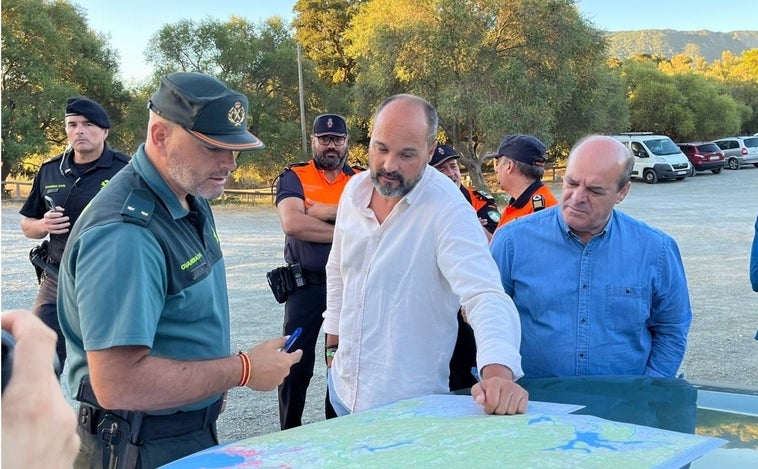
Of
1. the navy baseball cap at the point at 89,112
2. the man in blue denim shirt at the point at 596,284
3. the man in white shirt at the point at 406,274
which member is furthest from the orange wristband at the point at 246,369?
the navy baseball cap at the point at 89,112

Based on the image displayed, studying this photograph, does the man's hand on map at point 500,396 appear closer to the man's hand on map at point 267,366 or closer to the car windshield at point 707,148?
the man's hand on map at point 267,366

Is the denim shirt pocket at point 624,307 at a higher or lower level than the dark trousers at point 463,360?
higher

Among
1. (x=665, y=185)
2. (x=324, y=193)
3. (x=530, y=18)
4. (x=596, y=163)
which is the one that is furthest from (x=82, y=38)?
(x=596, y=163)

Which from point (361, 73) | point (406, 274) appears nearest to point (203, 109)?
point (406, 274)

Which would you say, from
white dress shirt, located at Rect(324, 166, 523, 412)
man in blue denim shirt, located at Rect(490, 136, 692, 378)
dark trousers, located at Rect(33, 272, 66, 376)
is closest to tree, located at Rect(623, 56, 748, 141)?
dark trousers, located at Rect(33, 272, 66, 376)

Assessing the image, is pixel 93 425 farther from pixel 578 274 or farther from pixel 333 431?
pixel 578 274

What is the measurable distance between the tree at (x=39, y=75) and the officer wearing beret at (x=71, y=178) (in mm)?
23403

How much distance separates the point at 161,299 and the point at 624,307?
177cm

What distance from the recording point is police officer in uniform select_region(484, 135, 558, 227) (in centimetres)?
495

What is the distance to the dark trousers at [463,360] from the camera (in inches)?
146

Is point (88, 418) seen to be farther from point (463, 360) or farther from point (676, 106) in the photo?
point (676, 106)

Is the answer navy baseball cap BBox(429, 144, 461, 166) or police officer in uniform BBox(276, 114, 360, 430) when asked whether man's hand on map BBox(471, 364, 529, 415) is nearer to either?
police officer in uniform BBox(276, 114, 360, 430)

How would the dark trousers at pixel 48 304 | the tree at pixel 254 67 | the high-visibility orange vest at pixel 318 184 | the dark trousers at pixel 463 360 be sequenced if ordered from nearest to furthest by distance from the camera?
the dark trousers at pixel 463 360
the dark trousers at pixel 48 304
the high-visibility orange vest at pixel 318 184
the tree at pixel 254 67

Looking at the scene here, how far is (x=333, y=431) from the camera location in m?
1.86
